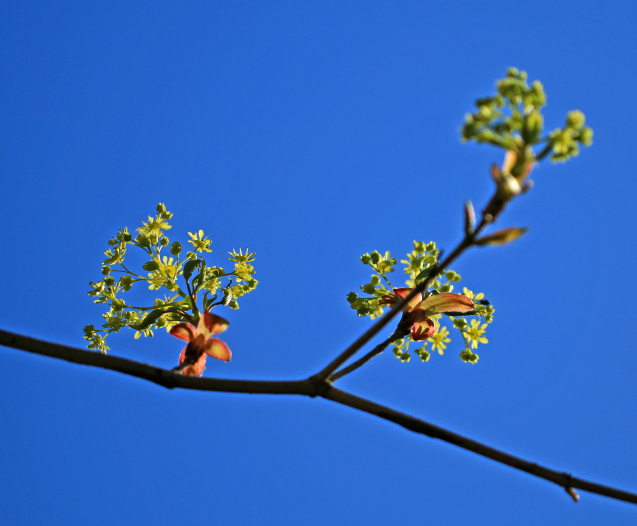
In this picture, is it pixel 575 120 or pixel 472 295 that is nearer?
pixel 575 120

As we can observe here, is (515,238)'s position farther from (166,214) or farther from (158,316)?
(166,214)

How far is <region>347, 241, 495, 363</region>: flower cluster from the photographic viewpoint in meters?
2.31

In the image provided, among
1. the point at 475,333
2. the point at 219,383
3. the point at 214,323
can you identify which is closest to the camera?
the point at 219,383

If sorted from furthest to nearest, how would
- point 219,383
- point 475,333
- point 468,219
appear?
point 475,333
point 219,383
point 468,219

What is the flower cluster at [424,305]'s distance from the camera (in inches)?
91.0

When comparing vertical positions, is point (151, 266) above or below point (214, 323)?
above

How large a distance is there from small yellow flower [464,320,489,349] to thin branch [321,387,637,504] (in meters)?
1.18

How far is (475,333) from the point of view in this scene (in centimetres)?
258

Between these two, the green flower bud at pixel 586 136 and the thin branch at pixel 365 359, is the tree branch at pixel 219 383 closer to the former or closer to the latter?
the thin branch at pixel 365 359

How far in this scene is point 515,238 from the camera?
1305mm

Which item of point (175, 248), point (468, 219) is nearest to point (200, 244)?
point (175, 248)

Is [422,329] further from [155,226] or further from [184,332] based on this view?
[155,226]

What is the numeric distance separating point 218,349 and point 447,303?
98 centimetres

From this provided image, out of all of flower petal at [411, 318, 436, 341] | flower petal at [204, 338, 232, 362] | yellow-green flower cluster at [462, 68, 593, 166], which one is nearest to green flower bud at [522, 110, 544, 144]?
yellow-green flower cluster at [462, 68, 593, 166]
